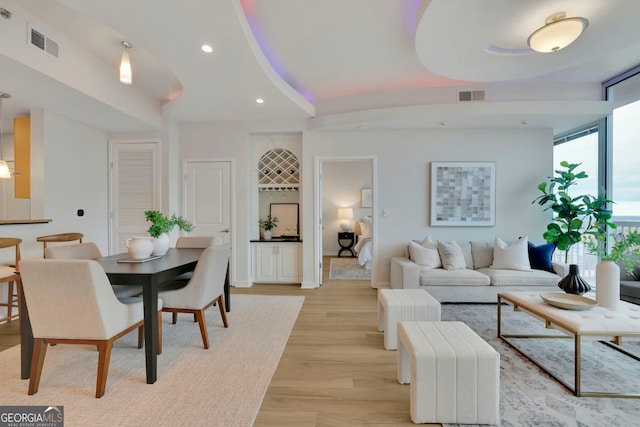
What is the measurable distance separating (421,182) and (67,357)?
465 centimetres

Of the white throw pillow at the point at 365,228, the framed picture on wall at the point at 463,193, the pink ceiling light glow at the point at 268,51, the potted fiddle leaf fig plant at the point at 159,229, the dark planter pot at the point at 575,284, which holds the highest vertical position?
the pink ceiling light glow at the point at 268,51

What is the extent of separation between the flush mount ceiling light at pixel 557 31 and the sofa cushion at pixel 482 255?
107 inches

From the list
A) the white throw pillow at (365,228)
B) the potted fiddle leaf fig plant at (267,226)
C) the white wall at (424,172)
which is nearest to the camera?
the white wall at (424,172)

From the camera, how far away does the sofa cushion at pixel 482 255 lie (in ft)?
14.5

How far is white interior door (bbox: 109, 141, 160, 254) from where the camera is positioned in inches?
192

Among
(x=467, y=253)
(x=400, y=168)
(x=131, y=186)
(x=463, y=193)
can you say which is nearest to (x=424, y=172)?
(x=400, y=168)

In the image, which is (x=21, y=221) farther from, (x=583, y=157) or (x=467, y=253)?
(x=583, y=157)

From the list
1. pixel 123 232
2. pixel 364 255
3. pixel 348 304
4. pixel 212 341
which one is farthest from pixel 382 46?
pixel 123 232

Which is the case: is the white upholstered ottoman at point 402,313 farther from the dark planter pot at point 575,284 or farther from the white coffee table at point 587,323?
the dark planter pot at point 575,284

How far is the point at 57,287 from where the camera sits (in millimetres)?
1873

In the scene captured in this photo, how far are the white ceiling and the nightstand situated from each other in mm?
3688

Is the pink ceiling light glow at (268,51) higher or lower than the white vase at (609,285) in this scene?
higher

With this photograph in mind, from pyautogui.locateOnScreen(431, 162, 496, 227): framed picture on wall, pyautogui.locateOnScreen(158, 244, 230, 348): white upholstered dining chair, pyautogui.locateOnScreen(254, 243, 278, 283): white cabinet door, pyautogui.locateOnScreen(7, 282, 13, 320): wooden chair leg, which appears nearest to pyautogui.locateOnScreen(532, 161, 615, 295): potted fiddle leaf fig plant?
pyautogui.locateOnScreen(431, 162, 496, 227): framed picture on wall

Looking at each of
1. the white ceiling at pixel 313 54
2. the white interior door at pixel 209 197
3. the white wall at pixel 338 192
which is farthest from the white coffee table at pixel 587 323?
the white wall at pixel 338 192
